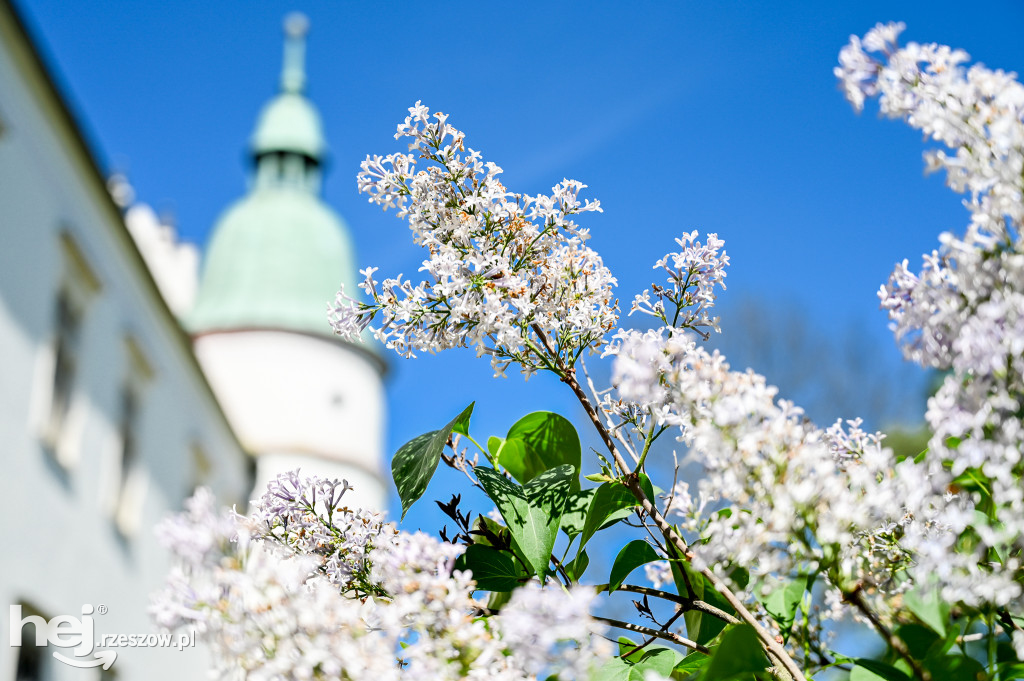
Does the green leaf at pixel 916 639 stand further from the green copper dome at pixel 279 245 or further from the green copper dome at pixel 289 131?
the green copper dome at pixel 289 131

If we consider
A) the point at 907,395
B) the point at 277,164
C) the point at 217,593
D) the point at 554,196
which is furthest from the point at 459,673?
the point at 277,164

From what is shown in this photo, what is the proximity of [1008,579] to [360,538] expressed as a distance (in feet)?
1.18

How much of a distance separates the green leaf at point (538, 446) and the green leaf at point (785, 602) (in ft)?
0.58

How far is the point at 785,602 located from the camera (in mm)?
704

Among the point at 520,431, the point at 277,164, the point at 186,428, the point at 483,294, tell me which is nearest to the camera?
the point at 483,294

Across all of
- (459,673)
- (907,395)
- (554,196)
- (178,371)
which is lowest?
(459,673)

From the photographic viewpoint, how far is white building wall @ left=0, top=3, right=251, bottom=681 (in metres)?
6.61

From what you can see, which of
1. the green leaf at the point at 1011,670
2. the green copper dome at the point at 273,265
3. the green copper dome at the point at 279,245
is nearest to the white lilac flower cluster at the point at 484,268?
the green leaf at the point at 1011,670

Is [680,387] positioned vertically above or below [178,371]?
below

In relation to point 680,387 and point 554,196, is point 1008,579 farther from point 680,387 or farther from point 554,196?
point 554,196

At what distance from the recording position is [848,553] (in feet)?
1.52

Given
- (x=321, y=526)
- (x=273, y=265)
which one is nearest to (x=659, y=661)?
(x=321, y=526)

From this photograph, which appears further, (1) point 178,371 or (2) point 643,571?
(1) point 178,371

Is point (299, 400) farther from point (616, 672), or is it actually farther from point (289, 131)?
point (616, 672)
